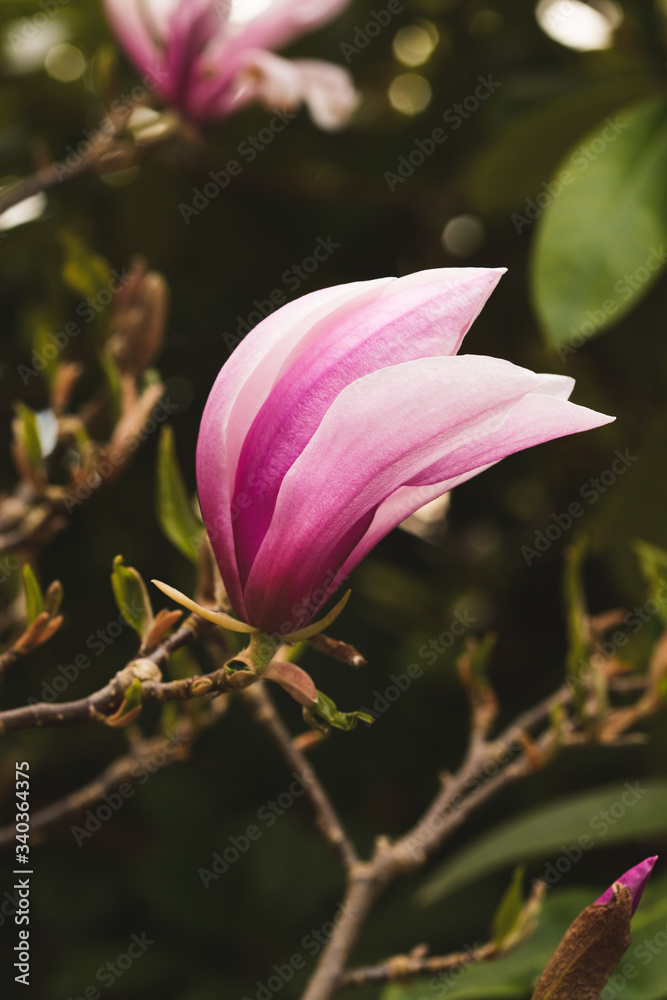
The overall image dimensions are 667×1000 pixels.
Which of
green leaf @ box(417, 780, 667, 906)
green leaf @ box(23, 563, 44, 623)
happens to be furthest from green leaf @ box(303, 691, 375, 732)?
green leaf @ box(417, 780, 667, 906)

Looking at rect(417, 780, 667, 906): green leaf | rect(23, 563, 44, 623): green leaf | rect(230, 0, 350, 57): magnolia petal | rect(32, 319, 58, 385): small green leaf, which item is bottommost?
rect(417, 780, 667, 906): green leaf

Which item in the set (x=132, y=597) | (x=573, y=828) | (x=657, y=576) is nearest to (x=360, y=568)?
(x=573, y=828)

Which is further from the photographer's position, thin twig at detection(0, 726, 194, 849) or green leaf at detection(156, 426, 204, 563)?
thin twig at detection(0, 726, 194, 849)

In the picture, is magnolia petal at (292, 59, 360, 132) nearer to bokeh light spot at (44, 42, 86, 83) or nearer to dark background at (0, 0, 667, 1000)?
dark background at (0, 0, 667, 1000)

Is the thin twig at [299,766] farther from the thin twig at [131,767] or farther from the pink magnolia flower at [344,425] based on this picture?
the pink magnolia flower at [344,425]

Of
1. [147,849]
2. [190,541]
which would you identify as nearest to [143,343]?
[190,541]

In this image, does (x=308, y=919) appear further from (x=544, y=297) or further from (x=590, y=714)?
(x=544, y=297)
